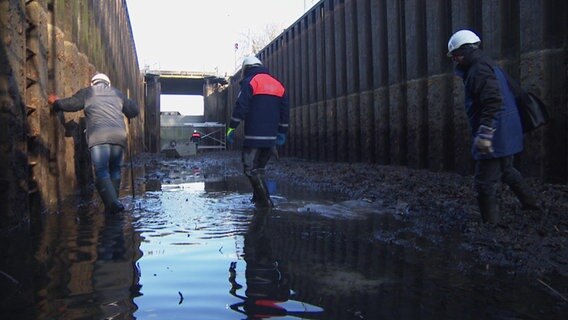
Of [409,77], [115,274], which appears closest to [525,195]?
[115,274]

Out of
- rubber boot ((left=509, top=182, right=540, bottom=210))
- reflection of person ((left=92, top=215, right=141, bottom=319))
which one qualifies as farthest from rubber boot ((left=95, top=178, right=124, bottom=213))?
rubber boot ((left=509, top=182, right=540, bottom=210))

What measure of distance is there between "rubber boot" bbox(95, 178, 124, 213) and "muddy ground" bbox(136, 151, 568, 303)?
2.77 metres

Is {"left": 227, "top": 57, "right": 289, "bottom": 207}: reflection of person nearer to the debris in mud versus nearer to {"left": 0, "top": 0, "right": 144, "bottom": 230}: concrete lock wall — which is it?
the debris in mud

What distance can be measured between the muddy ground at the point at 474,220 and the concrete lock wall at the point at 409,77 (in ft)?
2.35

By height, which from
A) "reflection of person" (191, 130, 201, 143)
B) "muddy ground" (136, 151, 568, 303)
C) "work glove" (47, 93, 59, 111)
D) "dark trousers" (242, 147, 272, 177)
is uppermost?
"reflection of person" (191, 130, 201, 143)

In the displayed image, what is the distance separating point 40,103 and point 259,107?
2296mm

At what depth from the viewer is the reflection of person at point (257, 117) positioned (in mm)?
5660

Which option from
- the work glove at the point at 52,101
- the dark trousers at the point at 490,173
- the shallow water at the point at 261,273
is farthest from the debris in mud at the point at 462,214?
the work glove at the point at 52,101

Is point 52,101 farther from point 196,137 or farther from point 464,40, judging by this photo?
point 196,137

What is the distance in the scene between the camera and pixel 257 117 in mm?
5770

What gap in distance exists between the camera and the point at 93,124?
5.38 m

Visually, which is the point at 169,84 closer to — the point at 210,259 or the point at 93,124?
the point at 93,124

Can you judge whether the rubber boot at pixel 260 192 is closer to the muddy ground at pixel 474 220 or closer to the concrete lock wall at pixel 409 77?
the muddy ground at pixel 474 220

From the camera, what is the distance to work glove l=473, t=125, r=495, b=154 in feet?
12.7
